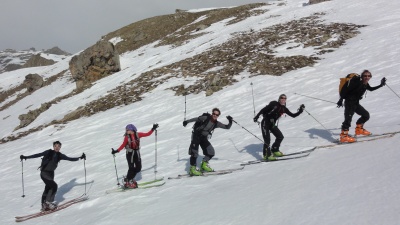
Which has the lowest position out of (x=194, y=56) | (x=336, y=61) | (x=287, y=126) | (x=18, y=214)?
(x=18, y=214)

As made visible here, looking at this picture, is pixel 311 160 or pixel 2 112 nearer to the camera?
pixel 311 160

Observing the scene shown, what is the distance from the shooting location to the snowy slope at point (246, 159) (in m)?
5.82

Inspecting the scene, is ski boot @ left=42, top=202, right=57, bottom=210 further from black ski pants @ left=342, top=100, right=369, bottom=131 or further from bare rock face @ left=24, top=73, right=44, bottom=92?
bare rock face @ left=24, top=73, right=44, bottom=92

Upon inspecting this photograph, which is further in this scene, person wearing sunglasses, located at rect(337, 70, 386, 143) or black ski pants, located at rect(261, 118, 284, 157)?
black ski pants, located at rect(261, 118, 284, 157)

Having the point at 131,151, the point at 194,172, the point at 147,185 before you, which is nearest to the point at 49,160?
the point at 131,151

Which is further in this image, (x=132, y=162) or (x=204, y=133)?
(x=132, y=162)

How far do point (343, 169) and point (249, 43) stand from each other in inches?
936

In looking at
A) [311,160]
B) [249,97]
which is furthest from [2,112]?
[311,160]

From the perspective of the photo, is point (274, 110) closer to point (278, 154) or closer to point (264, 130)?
point (264, 130)

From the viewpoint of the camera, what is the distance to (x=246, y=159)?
422 inches

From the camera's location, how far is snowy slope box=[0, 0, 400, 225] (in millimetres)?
5816

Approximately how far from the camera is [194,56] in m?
30.8

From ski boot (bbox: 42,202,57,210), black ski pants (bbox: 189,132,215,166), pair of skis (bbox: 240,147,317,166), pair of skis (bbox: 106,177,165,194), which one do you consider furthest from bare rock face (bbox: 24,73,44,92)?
pair of skis (bbox: 240,147,317,166)

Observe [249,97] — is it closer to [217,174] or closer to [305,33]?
[217,174]
